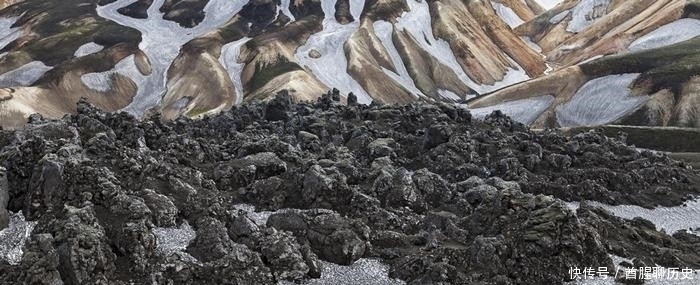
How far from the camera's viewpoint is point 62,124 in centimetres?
4241

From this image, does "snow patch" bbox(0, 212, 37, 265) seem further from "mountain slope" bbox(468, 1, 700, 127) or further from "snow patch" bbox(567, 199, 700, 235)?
"mountain slope" bbox(468, 1, 700, 127)

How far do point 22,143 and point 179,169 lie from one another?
10.3 m

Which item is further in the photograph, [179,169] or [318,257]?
[179,169]

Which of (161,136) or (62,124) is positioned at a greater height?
(62,124)

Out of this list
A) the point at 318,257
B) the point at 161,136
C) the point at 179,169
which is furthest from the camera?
the point at 161,136

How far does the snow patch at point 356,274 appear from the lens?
31094 millimetres

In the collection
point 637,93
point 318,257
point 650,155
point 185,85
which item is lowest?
point 185,85

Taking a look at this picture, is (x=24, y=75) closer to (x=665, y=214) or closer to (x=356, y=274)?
(x=356, y=274)

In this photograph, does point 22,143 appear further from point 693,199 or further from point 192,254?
point 693,199

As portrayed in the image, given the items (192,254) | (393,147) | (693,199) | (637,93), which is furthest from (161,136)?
(637,93)

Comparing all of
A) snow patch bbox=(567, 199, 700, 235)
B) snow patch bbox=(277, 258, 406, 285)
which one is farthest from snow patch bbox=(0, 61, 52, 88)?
snow patch bbox=(567, 199, 700, 235)

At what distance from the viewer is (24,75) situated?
591 feet

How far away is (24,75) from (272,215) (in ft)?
581

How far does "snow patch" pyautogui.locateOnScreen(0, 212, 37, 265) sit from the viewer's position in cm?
2770
